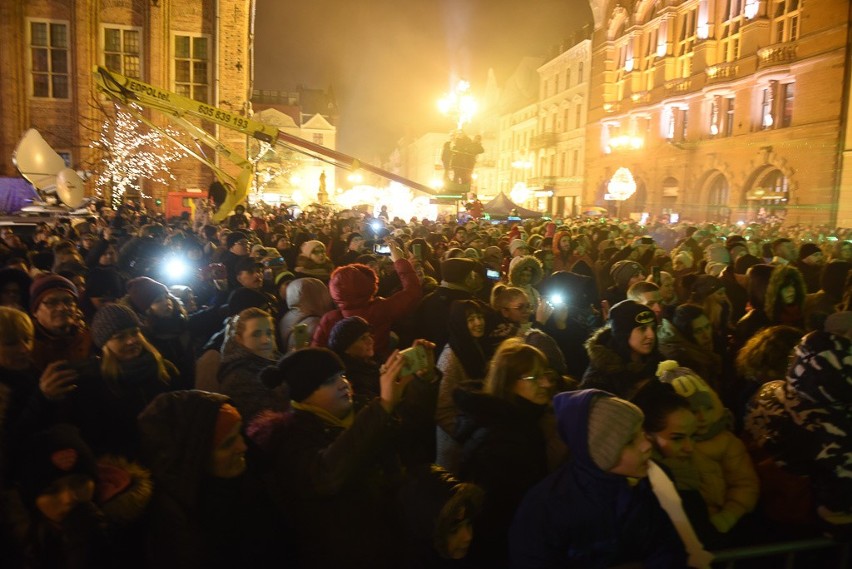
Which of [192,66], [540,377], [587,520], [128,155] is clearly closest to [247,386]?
[540,377]

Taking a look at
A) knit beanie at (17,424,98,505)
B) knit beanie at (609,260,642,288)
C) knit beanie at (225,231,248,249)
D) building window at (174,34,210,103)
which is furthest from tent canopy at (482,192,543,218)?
knit beanie at (17,424,98,505)

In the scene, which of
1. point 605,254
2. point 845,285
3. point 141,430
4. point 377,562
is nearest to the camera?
point 141,430

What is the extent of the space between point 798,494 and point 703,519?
51 centimetres

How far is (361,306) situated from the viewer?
5.11 meters

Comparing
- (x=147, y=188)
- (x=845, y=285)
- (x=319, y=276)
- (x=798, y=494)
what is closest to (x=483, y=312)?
(x=798, y=494)

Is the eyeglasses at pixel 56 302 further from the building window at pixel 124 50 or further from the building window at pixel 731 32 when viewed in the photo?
the building window at pixel 731 32

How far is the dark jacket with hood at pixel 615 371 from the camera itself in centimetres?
374

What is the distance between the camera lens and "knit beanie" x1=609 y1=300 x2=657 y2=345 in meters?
3.94

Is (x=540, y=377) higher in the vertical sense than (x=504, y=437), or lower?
higher

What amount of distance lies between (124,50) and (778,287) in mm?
31638

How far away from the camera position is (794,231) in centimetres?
1944

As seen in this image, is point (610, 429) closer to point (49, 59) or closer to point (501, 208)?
point (501, 208)

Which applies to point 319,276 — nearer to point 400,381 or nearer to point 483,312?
point 483,312

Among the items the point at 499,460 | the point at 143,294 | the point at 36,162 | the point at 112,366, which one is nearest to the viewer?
the point at 499,460
